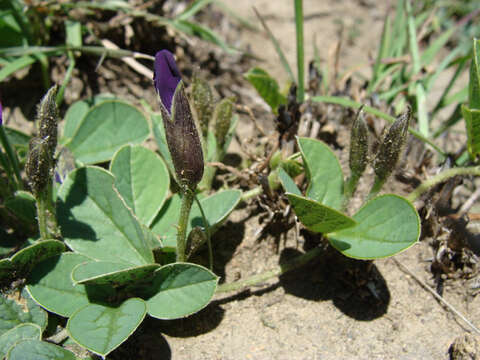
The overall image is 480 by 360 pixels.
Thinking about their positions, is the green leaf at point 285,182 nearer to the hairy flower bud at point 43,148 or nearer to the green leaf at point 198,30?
the hairy flower bud at point 43,148

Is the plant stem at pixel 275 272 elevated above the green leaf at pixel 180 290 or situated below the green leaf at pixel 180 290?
below

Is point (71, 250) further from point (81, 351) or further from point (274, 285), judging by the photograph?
point (274, 285)

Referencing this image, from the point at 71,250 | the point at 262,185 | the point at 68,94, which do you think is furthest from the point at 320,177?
the point at 68,94

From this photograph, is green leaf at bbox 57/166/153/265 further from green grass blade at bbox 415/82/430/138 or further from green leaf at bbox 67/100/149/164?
green grass blade at bbox 415/82/430/138

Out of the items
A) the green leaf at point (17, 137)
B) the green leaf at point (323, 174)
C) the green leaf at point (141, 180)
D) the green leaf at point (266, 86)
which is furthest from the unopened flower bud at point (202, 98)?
the green leaf at point (17, 137)

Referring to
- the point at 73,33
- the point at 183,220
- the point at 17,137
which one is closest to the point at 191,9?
the point at 73,33

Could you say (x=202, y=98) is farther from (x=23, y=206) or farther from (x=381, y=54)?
(x=381, y=54)
